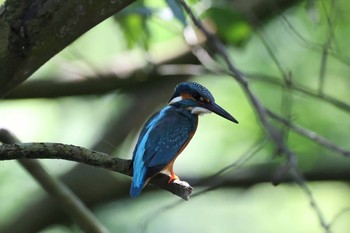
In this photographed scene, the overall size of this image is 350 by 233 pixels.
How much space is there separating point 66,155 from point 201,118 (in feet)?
11.8

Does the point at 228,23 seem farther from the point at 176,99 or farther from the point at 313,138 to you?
the point at 176,99

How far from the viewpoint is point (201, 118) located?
5586 mm

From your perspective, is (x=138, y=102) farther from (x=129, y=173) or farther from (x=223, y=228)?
(x=129, y=173)

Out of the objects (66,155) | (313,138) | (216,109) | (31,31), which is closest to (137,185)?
(66,155)

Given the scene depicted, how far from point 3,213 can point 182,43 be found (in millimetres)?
1501

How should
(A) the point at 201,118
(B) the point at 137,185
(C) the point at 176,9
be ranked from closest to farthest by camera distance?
(B) the point at 137,185, (C) the point at 176,9, (A) the point at 201,118

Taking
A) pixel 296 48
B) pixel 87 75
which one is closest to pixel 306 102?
pixel 296 48

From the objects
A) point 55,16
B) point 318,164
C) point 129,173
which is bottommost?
point 318,164

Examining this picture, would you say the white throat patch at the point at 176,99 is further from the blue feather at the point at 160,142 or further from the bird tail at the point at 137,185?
the bird tail at the point at 137,185

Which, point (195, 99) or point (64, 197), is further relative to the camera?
point (64, 197)

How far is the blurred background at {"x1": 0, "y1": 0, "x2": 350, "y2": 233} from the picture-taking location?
4648mm

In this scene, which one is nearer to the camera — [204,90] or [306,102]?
[204,90]

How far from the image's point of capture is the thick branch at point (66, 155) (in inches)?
77.8

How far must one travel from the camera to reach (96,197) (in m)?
4.88
